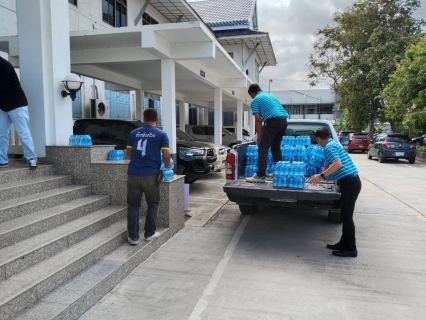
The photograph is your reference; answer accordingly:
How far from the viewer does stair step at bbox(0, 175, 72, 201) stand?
4266mm

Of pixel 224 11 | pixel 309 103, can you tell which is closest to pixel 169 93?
pixel 224 11

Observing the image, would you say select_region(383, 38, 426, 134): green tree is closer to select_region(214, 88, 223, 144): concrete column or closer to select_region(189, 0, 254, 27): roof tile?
select_region(189, 0, 254, 27): roof tile

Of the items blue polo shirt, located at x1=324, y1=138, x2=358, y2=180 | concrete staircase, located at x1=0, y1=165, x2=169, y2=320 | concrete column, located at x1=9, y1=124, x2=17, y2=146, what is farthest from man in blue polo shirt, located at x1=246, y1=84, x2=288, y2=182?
concrete column, located at x1=9, y1=124, x2=17, y2=146

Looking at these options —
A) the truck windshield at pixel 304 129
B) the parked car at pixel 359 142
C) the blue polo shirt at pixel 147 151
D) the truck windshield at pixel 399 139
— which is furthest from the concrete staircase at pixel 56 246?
the parked car at pixel 359 142

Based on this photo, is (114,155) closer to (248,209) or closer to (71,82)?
(71,82)

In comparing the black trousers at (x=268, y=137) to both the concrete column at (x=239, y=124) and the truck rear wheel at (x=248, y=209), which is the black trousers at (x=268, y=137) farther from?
the concrete column at (x=239, y=124)

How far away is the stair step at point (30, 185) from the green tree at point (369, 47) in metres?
23.3

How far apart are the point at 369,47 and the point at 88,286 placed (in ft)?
91.5

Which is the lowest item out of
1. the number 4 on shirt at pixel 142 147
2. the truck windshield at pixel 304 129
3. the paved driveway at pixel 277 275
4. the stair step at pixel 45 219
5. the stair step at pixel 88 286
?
the paved driveway at pixel 277 275

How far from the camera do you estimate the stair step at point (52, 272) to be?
2838mm

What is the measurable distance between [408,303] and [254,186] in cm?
237

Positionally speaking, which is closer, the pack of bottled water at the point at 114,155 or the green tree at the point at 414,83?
the pack of bottled water at the point at 114,155

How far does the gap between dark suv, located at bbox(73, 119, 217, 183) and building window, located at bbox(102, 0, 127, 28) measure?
202 inches

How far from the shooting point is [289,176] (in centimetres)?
493
